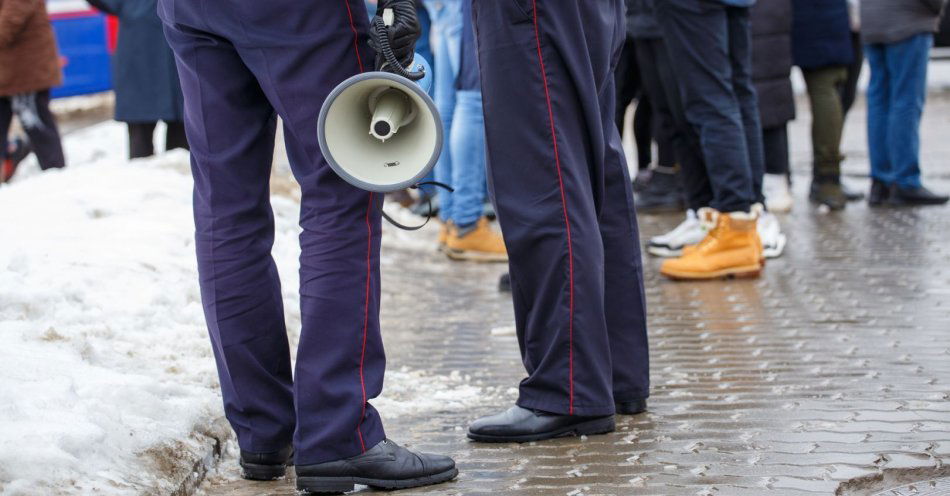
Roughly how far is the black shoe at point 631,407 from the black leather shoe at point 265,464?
3.28ft

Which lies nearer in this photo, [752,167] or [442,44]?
[752,167]

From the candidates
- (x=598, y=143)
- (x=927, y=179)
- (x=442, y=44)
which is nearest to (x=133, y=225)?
(x=442, y=44)

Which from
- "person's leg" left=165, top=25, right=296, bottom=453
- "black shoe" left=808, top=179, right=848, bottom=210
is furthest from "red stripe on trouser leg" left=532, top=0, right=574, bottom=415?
"black shoe" left=808, top=179, right=848, bottom=210

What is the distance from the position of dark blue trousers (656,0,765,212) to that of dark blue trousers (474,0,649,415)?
2361 millimetres

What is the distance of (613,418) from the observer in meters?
3.53

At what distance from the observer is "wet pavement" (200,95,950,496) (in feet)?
10.2

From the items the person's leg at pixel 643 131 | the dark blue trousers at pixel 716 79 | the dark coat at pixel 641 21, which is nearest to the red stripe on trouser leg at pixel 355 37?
the dark blue trousers at pixel 716 79

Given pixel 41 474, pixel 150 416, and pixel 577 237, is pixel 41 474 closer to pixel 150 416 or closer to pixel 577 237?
pixel 150 416

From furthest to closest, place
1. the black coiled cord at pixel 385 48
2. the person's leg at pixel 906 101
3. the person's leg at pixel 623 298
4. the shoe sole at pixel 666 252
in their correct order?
1. the person's leg at pixel 906 101
2. the shoe sole at pixel 666 252
3. the person's leg at pixel 623 298
4. the black coiled cord at pixel 385 48

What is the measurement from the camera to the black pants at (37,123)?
8.81m

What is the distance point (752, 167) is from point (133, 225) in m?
3.00

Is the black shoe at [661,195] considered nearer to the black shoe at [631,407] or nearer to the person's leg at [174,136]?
the person's leg at [174,136]

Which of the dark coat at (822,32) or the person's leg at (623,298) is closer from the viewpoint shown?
the person's leg at (623,298)

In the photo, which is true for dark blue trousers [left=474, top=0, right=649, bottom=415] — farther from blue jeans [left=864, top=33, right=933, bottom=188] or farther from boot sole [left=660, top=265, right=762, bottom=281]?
blue jeans [left=864, top=33, right=933, bottom=188]
